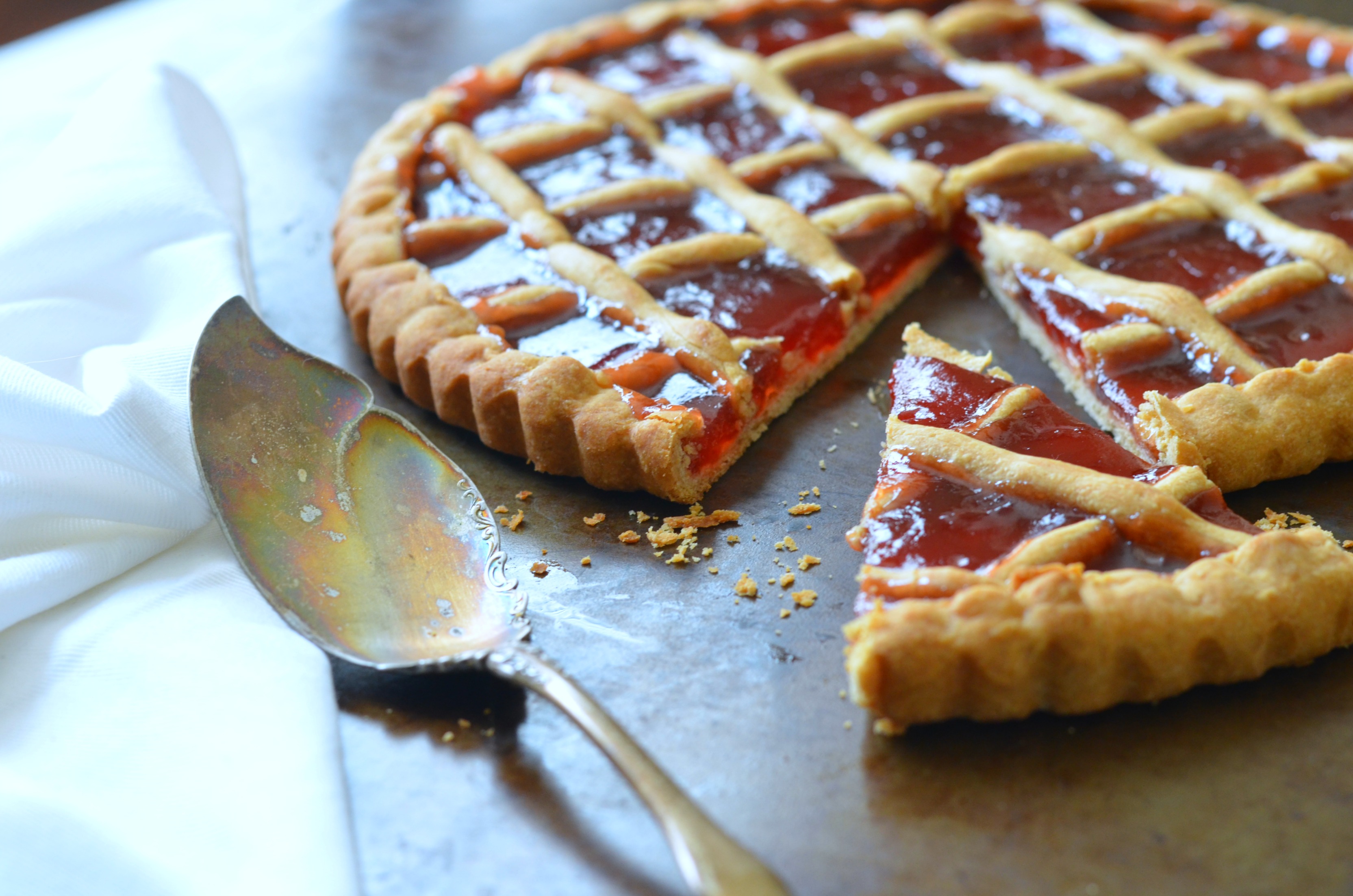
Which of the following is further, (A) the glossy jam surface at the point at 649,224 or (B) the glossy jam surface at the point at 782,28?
(B) the glossy jam surface at the point at 782,28

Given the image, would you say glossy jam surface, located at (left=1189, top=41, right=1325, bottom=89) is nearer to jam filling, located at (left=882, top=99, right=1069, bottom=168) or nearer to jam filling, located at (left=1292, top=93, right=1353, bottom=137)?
jam filling, located at (left=1292, top=93, right=1353, bottom=137)

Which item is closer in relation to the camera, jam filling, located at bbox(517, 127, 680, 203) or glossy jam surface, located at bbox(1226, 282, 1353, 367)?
glossy jam surface, located at bbox(1226, 282, 1353, 367)

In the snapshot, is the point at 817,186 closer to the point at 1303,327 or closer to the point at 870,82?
the point at 870,82

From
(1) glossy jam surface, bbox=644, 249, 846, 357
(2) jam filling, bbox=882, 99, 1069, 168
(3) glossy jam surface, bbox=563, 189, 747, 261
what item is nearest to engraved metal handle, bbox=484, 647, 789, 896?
(1) glossy jam surface, bbox=644, 249, 846, 357

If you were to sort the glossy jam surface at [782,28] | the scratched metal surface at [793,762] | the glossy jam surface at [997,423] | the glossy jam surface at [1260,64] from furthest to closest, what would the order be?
the glossy jam surface at [782,28] → the glossy jam surface at [1260,64] → the glossy jam surface at [997,423] → the scratched metal surface at [793,762]

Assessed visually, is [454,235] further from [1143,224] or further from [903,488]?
[1143,224]

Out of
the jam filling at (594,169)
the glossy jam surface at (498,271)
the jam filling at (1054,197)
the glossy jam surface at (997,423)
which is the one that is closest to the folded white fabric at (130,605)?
the glossy jam surface at (498,271)

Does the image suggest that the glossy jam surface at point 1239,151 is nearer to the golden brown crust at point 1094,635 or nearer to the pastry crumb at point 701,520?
the golden brown crust at point 1094,635
